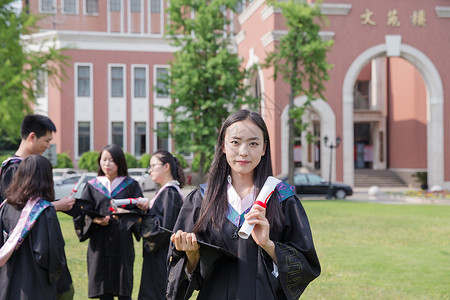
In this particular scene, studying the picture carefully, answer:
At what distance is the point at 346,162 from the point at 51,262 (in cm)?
2387

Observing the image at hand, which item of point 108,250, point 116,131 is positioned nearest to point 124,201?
point 108,250

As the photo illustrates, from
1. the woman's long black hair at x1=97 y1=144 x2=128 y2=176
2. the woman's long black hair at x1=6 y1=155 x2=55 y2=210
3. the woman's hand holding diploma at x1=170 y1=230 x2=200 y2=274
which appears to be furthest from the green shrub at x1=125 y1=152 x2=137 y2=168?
the woman's hand holding diploma at x1=170 y1=230 x2=200 y2=274

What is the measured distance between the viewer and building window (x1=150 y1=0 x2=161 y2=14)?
37312 mm

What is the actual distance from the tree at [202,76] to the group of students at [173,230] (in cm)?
1670

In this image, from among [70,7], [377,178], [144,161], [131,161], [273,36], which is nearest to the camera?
[273,36]

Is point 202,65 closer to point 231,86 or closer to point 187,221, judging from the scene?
point 231,86

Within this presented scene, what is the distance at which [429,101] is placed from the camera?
2755cm

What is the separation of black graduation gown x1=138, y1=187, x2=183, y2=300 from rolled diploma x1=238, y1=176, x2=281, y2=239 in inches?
94.0

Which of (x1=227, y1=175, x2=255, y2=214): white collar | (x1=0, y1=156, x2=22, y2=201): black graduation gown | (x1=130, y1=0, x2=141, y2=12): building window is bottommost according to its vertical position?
(x1=227, y1=175, x2=255, y2=214): white collar

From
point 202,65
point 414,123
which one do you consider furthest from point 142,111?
point 414,123

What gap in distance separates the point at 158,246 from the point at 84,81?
28.7 m

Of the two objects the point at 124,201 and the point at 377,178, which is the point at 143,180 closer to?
the point at 377,178

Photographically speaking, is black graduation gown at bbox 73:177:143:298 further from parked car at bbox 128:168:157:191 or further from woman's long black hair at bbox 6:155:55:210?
parked car at bbox 128:168:157:191

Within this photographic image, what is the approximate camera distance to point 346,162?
26.4 meters
